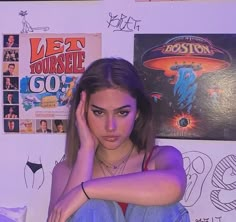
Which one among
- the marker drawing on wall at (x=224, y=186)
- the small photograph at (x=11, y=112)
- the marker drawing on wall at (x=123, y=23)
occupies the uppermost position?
the marker drawing on wall at (x=123, y=23)

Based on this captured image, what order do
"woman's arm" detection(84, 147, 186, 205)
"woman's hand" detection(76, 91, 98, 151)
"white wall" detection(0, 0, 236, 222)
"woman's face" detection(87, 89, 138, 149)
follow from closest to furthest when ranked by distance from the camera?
Answer: "woman's arm" detection(84, 147, 186, 205), "woman's face" detection(87, 89, 138, 149), "woman's hand" detection(76, 91, 98, 151), "white wall" detection(0, 0, 236, 222)

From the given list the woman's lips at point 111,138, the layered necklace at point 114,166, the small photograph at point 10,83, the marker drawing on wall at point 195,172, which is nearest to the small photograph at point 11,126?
the small photograph at point 10,83

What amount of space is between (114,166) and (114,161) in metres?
0.02

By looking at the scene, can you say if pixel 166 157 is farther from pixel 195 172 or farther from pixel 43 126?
pixel 43 126

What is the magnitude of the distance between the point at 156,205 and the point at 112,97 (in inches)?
13.1

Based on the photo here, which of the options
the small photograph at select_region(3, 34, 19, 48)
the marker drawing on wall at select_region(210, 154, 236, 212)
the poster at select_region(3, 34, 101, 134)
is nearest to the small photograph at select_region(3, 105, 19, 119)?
the poster at select_region(3, 34, 101, 134)

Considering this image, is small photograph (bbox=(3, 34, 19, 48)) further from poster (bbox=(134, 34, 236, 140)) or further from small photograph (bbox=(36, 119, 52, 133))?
poster (bbox=(134, 34, 236, 140))

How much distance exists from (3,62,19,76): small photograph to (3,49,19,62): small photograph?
14mm

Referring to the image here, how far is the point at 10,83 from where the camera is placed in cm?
162

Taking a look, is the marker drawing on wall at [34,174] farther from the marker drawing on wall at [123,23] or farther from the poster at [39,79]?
the marker drawing on wall at [123,23]

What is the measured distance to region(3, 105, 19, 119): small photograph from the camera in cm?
162

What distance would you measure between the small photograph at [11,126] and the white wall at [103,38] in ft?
0.07

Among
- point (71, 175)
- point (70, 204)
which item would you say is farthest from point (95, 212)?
point (71, 175)

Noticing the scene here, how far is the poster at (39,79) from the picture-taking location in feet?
5.27
